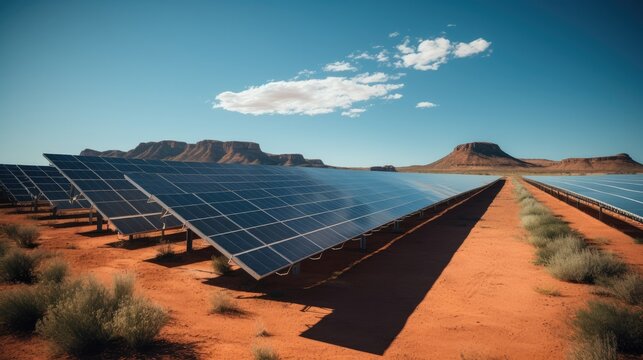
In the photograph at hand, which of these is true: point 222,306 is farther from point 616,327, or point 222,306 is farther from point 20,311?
point 616,327

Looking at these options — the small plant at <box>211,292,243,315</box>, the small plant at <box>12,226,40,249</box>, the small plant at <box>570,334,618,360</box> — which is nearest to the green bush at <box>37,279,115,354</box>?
the small plant at <box>211,292,243,315</box>

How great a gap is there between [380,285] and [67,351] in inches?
327

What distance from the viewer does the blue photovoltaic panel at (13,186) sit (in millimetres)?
28781

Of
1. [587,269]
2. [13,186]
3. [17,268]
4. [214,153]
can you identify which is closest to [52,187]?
[13,186]

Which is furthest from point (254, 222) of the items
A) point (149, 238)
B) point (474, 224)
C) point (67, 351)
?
point (474, 224)

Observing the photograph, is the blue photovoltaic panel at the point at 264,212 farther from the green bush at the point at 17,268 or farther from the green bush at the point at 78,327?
the green bush at the point at 17,268

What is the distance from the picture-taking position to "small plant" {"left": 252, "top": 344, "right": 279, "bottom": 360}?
6.01 meters

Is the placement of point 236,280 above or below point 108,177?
below

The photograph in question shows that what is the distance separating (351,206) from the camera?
1627 cm

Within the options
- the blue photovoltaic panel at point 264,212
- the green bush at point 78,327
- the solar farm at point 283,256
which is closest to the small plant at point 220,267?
the solar farm at point 283,256

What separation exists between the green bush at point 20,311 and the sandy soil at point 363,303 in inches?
17.5

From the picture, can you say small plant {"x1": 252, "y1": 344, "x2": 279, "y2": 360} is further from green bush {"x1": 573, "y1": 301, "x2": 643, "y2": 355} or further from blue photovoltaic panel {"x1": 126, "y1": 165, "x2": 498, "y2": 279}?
green bush {"x1": 573, "y1": 301, "x2": 643, "y2": 355}

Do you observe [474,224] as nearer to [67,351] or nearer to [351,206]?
[351,206]

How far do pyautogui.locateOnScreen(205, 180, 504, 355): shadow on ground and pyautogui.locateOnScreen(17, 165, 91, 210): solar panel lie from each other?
58.8ft
